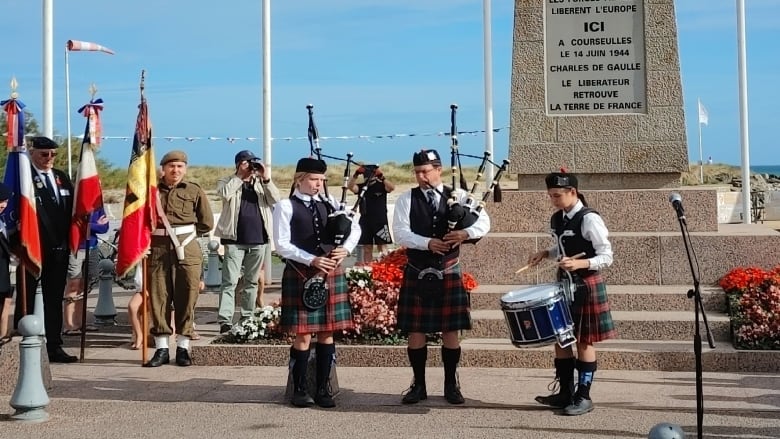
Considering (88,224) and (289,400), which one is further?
(88,224)

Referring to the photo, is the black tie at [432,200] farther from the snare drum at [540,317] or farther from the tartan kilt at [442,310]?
the snare drum at [540,317]

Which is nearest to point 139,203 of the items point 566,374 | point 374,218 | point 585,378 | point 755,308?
point 566,374

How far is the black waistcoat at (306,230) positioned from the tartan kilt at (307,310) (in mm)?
134

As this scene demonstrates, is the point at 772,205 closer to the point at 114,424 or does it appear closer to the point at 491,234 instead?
the point at 491,234

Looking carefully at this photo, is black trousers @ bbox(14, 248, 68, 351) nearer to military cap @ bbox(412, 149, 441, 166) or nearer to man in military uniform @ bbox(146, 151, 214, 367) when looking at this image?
man in military uniform @ bbox(146, 151, 214, 367)

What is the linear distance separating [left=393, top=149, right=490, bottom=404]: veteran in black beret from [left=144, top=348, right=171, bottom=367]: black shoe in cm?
250

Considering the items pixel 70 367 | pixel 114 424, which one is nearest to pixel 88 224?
pixel 70 367

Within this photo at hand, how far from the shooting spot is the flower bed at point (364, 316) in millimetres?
8172

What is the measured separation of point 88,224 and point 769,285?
563cm

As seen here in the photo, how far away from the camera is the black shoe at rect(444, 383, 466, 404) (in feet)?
21.4

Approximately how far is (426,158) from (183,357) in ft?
9.53

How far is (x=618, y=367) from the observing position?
765 centimetres

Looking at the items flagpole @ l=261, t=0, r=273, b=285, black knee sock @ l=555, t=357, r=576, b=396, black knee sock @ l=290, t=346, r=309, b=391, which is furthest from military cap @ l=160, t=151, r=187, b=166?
flagpole @ l=261, t=0, r=273, b=285

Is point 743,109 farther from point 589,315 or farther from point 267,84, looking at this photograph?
point 589,315
